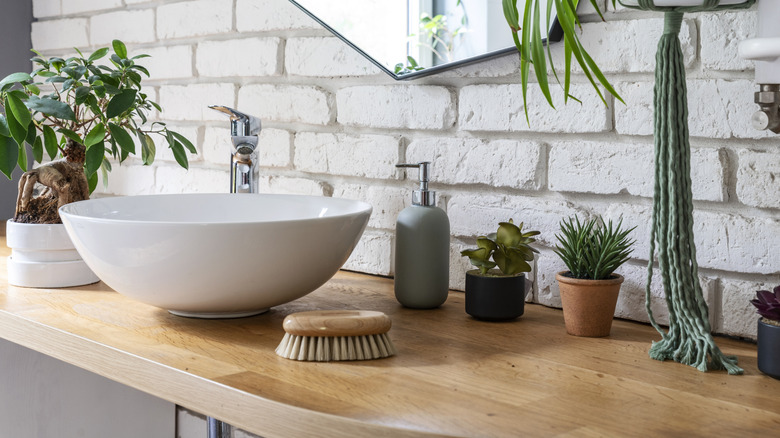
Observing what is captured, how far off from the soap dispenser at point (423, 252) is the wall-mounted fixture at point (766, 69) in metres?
0.41

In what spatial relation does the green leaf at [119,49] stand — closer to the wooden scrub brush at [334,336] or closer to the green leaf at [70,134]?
the green leaf at [70,134]

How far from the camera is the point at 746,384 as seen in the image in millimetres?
743

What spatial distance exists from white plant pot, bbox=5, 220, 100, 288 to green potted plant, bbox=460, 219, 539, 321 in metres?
0.62

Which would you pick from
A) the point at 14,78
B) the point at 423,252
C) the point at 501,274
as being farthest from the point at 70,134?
the point at 501,274

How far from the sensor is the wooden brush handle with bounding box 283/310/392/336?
2.62 feet

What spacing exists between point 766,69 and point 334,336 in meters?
0.54

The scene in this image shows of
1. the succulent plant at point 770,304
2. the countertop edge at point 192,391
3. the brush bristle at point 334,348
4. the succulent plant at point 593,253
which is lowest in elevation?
the countertop edge at point 192,391

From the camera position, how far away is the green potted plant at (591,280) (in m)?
0.90

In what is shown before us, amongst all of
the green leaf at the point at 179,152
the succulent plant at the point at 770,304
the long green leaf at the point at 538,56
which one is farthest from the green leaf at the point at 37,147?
the succulent plant at the point at 770,304

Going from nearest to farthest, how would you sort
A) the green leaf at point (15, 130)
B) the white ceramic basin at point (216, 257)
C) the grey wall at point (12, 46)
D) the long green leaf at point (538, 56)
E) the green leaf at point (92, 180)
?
the long green leaf at point (538, 56) → the white ceramic basin at point (216, 257) → the green leaf at point (15, 130) → the green leaf at point (92, 180) → the grey wall at point (12, 46)

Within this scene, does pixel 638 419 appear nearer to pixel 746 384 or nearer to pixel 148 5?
pixel 746 384

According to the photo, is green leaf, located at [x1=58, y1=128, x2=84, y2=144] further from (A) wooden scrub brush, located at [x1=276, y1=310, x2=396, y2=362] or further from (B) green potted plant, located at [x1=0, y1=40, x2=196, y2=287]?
(A) wooden scrub brush, located at [x1=276, y1=310, x2=396, y2=362]

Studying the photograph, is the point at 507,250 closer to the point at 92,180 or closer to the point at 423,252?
the point at 423,252

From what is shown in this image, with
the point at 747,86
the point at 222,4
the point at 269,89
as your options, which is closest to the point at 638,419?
the point at 747,86
